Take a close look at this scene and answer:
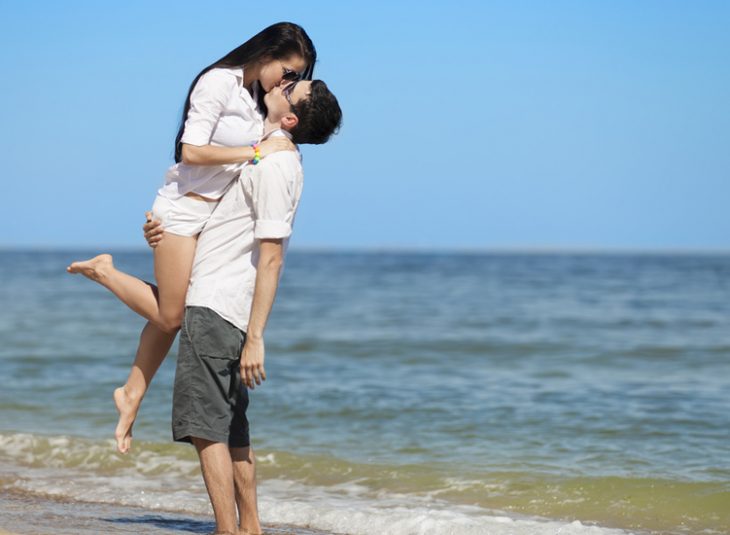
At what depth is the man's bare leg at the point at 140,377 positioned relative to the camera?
163 inches

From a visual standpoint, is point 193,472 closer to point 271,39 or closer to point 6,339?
point 271,39

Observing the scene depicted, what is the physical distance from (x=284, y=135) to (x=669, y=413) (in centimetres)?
584

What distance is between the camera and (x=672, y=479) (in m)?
6.29

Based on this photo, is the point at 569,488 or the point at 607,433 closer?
the point at 569,488

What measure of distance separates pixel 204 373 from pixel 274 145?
0.92 metres

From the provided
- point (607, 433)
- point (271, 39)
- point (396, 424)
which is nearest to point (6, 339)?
point (396, 424)

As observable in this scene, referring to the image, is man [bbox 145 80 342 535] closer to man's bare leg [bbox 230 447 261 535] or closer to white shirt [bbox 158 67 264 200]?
white shirt [bbox 158 67 264 200]

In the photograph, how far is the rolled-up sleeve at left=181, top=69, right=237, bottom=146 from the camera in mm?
3730

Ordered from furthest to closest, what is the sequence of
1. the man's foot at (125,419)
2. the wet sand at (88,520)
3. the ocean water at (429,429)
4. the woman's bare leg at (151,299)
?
1. the ocean water at (429,429)
2. the wet sand at (88,520)
3. the man's foot at (125,419)
4. the woman's bare leg at (151,299)

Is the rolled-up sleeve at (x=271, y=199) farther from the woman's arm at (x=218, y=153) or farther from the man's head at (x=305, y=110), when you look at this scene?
the man's head at (x=305, y=110)

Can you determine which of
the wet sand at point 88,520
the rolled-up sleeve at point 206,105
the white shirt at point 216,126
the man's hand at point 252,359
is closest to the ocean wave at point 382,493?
the wet sand at point 88,520

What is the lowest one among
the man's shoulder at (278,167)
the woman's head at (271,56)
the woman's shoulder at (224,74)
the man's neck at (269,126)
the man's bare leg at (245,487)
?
the man's bare leg at (245,487)

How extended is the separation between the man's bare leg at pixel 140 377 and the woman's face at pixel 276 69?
1125 millimetres

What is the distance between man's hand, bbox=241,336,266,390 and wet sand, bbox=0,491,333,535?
1244mm
